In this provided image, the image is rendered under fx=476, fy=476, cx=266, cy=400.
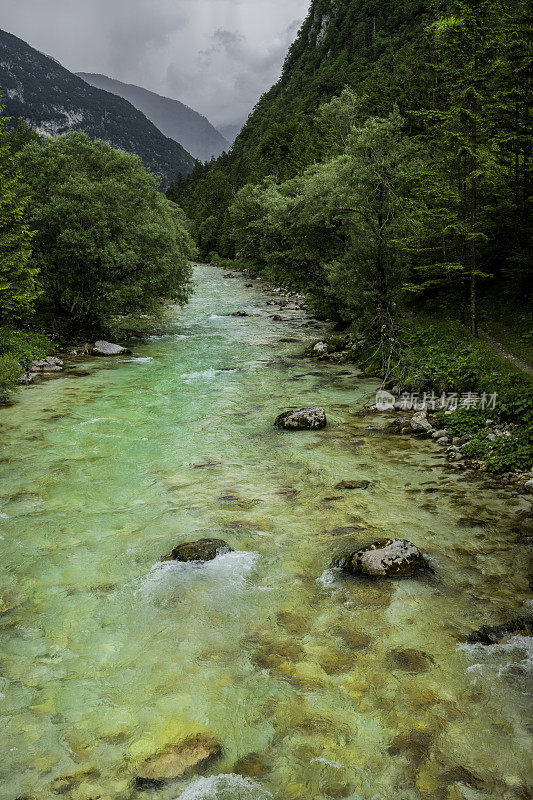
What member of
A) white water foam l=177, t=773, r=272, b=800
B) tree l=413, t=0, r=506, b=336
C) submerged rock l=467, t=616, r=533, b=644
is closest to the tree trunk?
tree l=413, t=0, r=506, b=336

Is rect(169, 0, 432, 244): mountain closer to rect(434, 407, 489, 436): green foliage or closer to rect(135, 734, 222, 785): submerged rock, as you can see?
rect(434, 407, 489, 436): green foliage

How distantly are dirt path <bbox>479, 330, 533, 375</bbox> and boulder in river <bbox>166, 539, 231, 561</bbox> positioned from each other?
37.6ft

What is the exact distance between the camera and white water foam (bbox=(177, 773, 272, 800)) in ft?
14.8

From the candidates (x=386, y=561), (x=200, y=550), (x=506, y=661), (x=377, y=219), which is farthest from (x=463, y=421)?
(x=377, y=219)

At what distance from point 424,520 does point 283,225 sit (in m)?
26.1

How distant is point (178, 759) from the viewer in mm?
4855

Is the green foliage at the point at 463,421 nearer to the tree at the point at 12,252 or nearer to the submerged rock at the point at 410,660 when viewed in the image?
the submerged rock at the point at 410,660

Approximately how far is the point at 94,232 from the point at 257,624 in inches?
893

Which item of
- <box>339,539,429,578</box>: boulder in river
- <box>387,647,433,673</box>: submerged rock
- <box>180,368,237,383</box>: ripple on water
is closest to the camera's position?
<box>387,647,433,673</box>: submerged rock

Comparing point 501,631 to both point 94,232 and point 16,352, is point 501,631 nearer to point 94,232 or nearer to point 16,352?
point 16,352

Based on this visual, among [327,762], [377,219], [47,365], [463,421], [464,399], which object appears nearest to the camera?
[327,762]

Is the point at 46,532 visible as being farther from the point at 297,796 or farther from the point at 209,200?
the point at 209,200

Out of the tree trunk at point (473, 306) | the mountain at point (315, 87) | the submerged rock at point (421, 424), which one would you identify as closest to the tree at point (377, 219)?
the tree trunk at point (473, 306)

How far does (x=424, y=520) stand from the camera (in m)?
9.36
